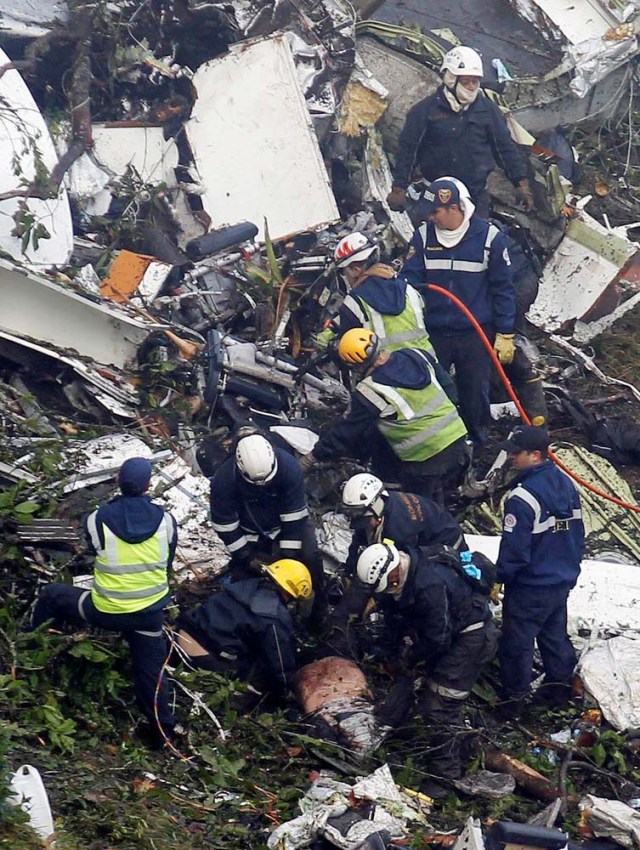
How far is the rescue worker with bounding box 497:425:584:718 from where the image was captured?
5902 mm

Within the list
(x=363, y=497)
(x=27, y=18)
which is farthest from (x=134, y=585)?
(x=27, y=18)

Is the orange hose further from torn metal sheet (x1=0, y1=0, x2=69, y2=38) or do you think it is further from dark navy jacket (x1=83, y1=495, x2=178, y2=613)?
torn metal sheet (x1=0, y1=0, x2=69, y2=38)

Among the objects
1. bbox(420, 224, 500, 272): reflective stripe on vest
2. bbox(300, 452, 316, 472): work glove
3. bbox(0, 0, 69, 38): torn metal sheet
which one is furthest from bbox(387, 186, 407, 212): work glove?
bbox(0, 0, 69, 38): torn metal sheet

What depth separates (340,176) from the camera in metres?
9.17

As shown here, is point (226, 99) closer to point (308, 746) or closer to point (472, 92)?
point (472, 92)

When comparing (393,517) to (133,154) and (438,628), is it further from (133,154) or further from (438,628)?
(133,154)

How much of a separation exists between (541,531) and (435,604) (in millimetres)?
835

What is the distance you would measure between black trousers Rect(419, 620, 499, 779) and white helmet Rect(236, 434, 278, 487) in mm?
1345

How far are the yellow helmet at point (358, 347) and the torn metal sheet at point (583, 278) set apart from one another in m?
2.89

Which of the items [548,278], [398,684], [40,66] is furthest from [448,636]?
[40,66]

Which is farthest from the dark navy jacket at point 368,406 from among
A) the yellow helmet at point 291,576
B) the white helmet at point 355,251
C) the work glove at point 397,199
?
the work glove at point 397,199

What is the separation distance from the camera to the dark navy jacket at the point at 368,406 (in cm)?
648

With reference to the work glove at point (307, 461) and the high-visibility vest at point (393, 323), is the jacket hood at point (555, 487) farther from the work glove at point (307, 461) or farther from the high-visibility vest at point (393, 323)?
the work glove at point (307, 461)

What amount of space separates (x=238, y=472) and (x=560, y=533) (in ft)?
5.93
